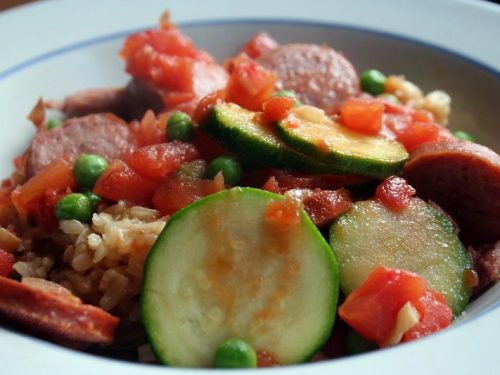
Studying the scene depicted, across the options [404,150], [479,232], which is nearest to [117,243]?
[404,150]

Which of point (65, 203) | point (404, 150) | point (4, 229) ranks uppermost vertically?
point (404, 150)

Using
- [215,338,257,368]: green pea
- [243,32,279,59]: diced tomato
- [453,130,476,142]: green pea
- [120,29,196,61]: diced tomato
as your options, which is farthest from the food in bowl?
[243,32,279,59]: diced tomato

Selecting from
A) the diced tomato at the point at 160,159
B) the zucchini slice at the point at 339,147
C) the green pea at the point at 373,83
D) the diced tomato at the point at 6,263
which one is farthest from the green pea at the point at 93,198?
the green pea at the point at 373,83

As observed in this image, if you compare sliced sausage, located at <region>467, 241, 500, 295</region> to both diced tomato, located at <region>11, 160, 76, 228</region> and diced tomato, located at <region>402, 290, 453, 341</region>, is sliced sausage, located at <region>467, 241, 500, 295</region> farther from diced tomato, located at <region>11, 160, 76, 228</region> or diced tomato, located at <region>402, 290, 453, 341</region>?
diced tomato, located at <region>11, 160, 76, 228</region>

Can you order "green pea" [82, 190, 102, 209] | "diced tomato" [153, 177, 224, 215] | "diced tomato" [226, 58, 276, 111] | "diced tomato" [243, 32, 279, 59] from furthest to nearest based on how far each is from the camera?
"diced tomato" [243, 32, 279, 59] < "diced tomato" [226, 58, 276, 111] < "green pea" [82, 190, 102, 209] < "diced tomato" [153, 177, 224, 215]

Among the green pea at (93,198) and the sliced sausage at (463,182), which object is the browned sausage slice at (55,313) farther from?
the sliced sausage at (463,182)

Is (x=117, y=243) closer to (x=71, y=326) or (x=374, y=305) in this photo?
(x=71, y=326)
